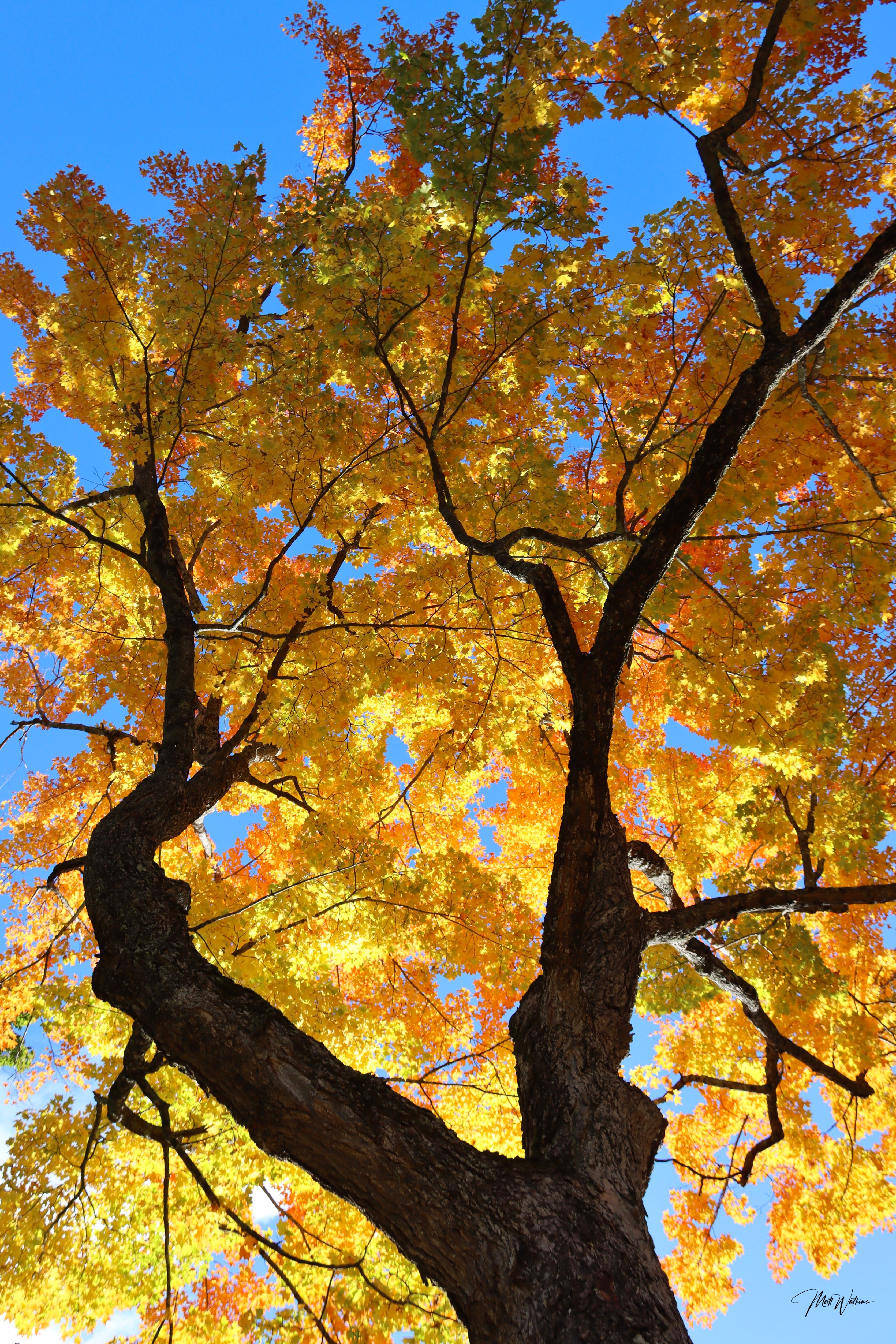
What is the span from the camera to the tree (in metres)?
3.21

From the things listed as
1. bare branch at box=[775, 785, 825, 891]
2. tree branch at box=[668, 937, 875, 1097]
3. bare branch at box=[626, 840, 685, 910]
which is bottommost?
tree branch at box=[668, 937, 875, 1097]

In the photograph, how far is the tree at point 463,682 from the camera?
10.5ft

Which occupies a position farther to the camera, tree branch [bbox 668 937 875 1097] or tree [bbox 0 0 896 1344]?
tree branch [bbox 668 937 875 1097]

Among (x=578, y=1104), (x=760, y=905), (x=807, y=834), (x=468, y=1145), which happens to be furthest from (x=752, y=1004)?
(x=468, y=1145)

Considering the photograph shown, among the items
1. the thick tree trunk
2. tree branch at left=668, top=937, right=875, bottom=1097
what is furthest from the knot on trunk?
tree branch at left=668, top=937, right=875, bottom=1097

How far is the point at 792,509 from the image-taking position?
19.6ft

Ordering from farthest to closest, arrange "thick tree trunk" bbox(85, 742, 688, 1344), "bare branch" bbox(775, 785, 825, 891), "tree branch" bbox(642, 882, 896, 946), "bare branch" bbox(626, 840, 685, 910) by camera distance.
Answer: "bare branch" bbox(775, 785, 825, 891) → "bare branch" bbox(626, 840, 685, 910) → "tree branch" bbox(642, 882, 896, 946) → "thick tree trunk" bbox(85, 742, 688, 1344)

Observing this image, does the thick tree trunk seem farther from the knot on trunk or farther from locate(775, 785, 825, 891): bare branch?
locate(775, 785, 825, 891): bare branch

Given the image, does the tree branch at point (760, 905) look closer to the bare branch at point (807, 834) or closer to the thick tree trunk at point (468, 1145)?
the bare branch at point (807, 834)


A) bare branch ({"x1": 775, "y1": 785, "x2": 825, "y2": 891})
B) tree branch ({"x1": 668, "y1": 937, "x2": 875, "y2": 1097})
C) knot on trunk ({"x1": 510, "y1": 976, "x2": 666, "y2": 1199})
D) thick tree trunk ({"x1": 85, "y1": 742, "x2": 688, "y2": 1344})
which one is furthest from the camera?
bare branch ({"x1": 775, "y1": 785, "x2": 825, "y2": 891})

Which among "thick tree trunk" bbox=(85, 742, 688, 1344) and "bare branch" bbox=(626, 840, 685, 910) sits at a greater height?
"bare branch" bbox=(626, 840, 685, 910)

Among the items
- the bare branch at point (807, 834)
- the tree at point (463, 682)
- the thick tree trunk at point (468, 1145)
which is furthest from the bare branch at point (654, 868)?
the thick tree trunk at point (468, 1145)

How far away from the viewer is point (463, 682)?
682 cm

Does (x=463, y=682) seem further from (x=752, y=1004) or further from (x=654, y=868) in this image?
(x=752, y=1004)
